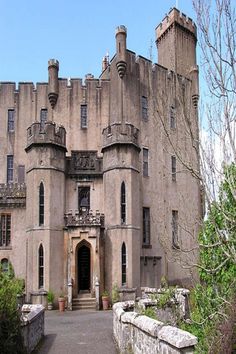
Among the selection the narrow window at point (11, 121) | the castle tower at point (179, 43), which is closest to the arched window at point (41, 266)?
the narrow window at point (11, 121)

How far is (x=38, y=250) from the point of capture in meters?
24.9

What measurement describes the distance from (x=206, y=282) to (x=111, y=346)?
4741 millimetres

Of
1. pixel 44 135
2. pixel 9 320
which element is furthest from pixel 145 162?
pixel 9 320

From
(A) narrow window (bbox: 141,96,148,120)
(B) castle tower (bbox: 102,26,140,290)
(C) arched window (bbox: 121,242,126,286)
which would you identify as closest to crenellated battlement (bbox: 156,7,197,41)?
(A) narrow window (bbox: 141,96,148,120)

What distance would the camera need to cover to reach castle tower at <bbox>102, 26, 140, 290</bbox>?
25.0 metres

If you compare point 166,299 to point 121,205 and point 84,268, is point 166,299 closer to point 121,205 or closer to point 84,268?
point 121,205

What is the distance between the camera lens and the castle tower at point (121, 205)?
82.0 feet

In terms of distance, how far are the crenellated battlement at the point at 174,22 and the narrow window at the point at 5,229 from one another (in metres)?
19.9

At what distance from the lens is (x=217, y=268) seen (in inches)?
299

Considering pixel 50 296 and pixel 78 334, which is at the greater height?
pixel 50 296

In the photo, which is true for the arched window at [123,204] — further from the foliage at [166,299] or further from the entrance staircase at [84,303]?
the foliage at [166,299]

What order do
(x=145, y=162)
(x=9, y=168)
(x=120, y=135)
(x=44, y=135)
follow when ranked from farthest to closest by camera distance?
(x=9, y=168) < (x=145, y=162) < (x=120, y=135) < (x=44, y=135)

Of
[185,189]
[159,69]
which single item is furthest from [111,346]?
[159,69]

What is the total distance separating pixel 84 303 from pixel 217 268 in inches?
707
